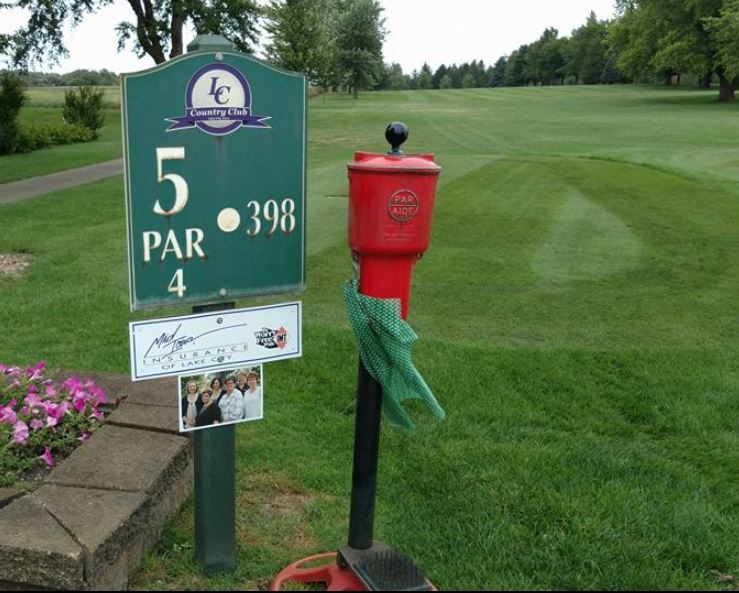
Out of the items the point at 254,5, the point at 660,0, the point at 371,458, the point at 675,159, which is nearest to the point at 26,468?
the point at 371,458

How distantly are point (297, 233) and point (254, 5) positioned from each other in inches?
1214

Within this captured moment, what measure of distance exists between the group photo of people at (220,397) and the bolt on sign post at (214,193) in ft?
0.26

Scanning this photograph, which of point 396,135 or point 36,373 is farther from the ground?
point 396,135

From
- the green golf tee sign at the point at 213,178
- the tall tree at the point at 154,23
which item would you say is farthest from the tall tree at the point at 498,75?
the green golf tee sign at the point at 213,178

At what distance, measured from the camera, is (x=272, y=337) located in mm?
2900

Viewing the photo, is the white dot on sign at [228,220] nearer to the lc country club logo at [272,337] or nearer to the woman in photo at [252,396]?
the lc country club logo at [272,337]

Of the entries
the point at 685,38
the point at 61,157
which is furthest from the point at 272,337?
the point at 685,38

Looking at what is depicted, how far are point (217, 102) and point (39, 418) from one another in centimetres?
184

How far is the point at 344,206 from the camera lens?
1177cm

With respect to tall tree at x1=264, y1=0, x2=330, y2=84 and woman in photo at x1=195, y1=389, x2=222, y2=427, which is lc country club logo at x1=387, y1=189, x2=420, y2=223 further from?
tall tree at x1=264, y1=0, x2=330, y2=84

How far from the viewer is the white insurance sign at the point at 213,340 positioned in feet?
8.67

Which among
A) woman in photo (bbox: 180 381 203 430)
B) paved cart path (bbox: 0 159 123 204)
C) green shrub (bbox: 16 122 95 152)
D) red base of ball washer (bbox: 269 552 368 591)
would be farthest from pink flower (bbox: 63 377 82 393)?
green shrub (bbox: 16 122 95 152)

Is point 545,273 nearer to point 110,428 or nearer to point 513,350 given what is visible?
point 513,350

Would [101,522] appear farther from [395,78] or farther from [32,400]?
[395,78]
